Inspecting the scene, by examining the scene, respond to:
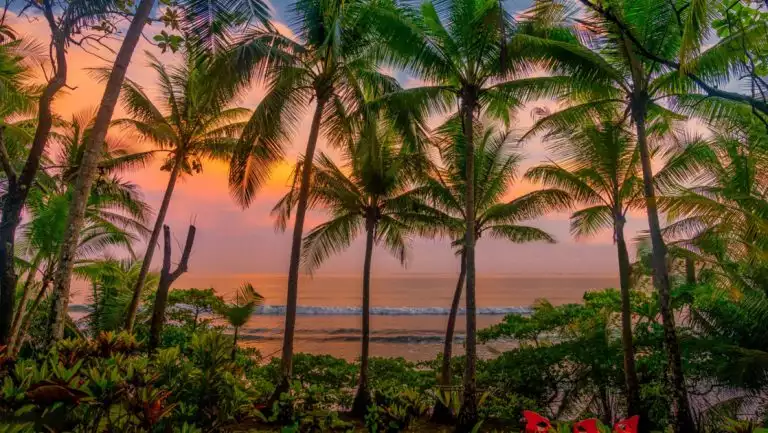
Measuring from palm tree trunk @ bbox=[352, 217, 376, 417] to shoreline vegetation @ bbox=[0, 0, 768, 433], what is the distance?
0.24ft

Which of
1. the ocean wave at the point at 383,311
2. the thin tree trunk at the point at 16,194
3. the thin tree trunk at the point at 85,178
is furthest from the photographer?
the ocean wave at the point at 383,311

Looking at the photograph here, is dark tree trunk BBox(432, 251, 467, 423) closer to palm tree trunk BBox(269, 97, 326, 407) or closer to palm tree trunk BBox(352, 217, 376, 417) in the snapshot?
palm tree trunk BBox(352, 217, 376, 417)

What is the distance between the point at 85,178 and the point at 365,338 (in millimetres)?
7719

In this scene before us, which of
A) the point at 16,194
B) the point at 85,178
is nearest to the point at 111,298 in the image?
the point at 16,194

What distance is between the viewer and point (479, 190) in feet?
40.5

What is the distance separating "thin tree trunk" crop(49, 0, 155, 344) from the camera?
189 inches

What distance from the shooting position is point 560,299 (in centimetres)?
4509

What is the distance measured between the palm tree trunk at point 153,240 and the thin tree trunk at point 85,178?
7159 millimetres

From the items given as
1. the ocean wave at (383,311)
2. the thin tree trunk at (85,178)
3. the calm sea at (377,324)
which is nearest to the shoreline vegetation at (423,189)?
the thin tree trunk at (85,178)

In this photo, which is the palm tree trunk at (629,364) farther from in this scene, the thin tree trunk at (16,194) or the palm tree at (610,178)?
the thin tree trunk at (16,194)

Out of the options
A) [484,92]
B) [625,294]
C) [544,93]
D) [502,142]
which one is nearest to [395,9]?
[484,92]

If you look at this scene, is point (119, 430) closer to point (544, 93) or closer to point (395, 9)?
point (395, 9)

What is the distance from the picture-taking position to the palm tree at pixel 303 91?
9000 millimetres

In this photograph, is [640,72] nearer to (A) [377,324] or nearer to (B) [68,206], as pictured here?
(B) [68,206]
